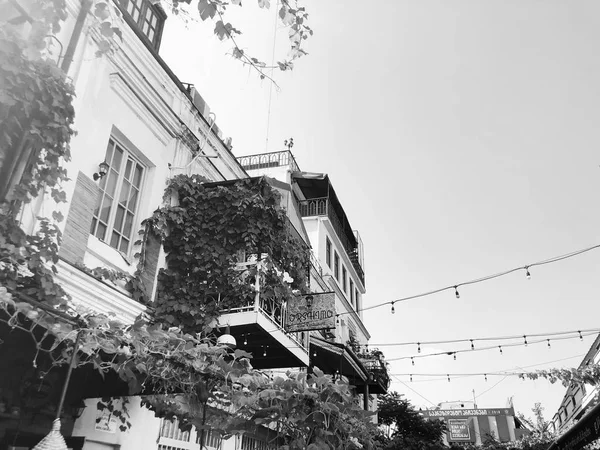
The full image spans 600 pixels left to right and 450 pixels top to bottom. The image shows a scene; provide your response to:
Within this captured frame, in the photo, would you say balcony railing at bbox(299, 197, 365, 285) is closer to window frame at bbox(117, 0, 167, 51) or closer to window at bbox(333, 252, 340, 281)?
window at bbox(333, 252, 340, 281)

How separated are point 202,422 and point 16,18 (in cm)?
498

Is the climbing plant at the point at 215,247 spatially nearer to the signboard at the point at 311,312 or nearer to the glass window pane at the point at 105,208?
the glass window pane at the point at 105,208

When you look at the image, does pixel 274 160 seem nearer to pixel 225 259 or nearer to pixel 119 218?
pixel 225 259

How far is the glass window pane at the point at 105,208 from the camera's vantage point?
748 cm

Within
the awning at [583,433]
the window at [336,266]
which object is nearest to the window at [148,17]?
the awning at [583,433]

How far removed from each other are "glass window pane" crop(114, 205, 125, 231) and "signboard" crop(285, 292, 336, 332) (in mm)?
3633

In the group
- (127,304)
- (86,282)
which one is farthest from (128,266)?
(86,282)

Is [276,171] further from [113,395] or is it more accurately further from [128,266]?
[113,395]

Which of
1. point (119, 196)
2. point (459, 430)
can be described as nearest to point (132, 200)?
point (119, 196)

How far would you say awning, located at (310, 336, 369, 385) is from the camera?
1412cm

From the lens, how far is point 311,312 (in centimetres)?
1023

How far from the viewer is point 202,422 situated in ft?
14.6

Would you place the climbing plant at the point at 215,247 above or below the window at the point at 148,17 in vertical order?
below

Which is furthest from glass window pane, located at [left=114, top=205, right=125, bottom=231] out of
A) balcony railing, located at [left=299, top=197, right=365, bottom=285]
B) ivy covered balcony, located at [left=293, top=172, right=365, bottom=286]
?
balcony railing, located at [left=299, top=197, right=365, bottom=285]
